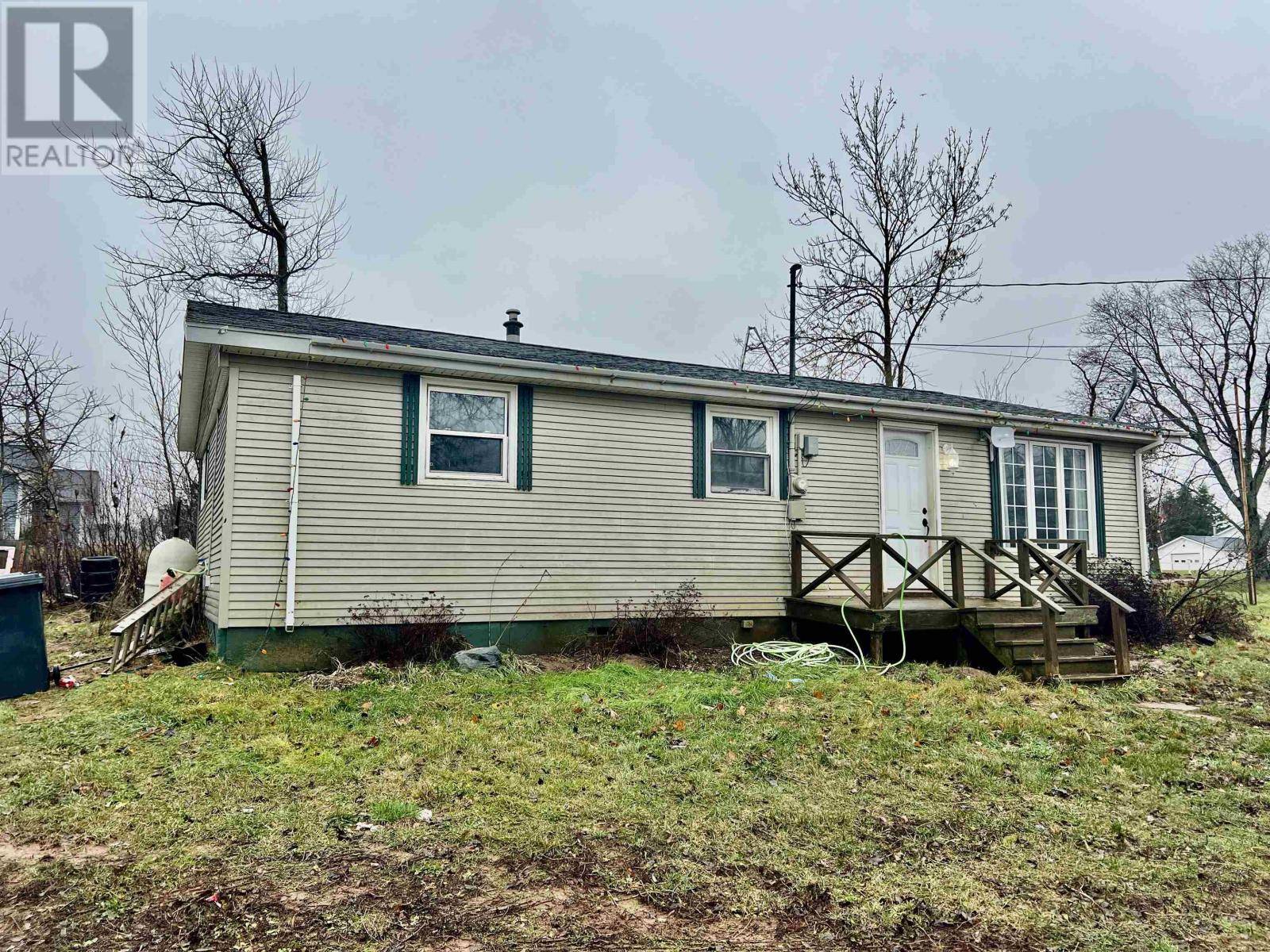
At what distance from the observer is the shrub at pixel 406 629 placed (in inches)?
315

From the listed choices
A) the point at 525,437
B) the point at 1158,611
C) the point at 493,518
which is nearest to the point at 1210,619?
the point at 1158,611

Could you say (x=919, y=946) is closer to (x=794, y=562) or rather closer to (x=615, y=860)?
(x=615, y=860)

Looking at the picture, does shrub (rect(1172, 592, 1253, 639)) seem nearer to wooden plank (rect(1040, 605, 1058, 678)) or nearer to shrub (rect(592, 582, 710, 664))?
wooden plank (rect(1040, 605, 1058, 678))

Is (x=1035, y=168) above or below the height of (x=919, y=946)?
above

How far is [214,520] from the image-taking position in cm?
977

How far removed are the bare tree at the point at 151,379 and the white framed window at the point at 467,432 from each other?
12.9 meters

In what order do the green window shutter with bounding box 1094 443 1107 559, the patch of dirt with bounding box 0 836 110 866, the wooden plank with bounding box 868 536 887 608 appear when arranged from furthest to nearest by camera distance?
1. the green window shutter with bounding box 1094 443 1107 559
2. the wooden plank with bounding box 868 536 887 608
3. the patch of dirt with bounding box 0 836 110 866

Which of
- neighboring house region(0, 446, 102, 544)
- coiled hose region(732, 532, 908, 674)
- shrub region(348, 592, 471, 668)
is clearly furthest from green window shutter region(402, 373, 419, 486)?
neighboring house region(0, 446, 102, 544)

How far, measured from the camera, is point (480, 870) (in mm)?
3572

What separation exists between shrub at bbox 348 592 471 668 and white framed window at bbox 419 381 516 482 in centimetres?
138

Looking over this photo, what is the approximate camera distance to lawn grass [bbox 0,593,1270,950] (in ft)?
10.3

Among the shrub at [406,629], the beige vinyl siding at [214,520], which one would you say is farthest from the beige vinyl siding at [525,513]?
the beige vinyl siding at [214,520]

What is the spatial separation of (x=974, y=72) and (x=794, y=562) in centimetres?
1600

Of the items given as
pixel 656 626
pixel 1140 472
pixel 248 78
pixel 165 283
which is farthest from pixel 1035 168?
pixel 165 283
